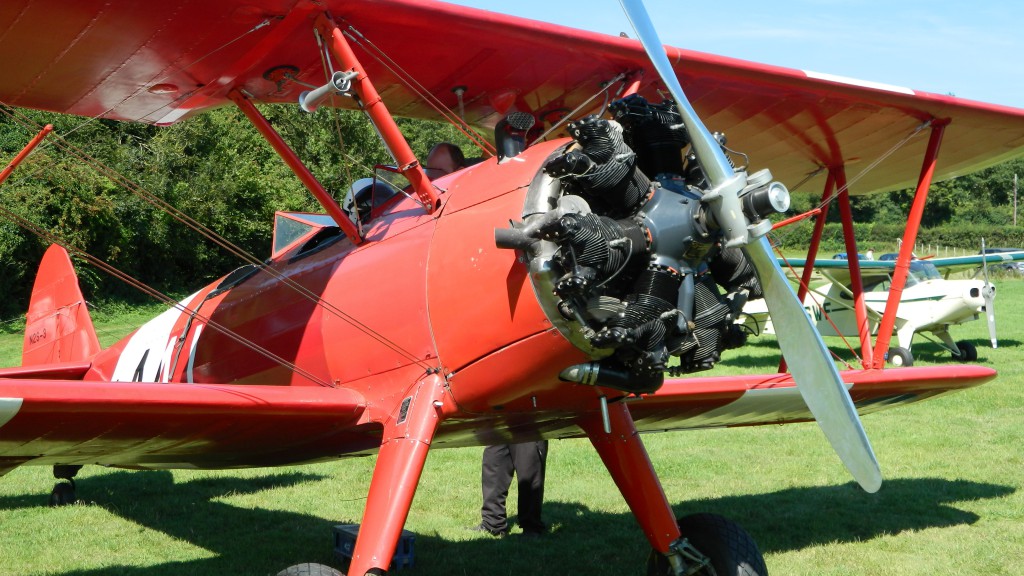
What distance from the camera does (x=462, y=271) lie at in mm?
4098

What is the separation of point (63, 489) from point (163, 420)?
14.4ft

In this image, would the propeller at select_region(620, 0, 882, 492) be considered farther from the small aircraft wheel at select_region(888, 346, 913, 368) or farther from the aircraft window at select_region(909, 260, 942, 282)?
the aircraft window at select_region(909, 260, 942, 282)

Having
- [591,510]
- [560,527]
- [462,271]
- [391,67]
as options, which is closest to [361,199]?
[391,67]

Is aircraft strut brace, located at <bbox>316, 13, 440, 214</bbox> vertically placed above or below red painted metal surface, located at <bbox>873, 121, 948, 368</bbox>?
above

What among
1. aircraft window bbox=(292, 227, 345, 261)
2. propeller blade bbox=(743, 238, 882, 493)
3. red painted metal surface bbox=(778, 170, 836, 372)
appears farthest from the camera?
red painted metal surface bbox=(778, 170, 836, 372)

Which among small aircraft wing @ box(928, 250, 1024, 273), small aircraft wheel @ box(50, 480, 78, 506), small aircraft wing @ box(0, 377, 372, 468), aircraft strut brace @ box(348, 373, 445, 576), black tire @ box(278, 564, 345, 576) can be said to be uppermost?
small aircraft wing @ box(0, 377, 372, 468)

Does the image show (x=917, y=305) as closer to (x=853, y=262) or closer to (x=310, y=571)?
(x=853, y=262)

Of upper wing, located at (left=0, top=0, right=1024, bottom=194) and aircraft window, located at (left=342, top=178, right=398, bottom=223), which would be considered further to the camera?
aircraft window, located at (left=342, top=178, right=398, bottom=223)

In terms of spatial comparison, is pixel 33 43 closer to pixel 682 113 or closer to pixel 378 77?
pixel 378 77

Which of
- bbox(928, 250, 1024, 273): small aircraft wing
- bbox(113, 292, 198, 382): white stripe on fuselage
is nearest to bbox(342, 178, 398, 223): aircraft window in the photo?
bbox(113, 292, 198, 382): white stripe on fuselage

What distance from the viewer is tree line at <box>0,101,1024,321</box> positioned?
22750mm

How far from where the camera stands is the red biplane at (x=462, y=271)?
12.0 ft

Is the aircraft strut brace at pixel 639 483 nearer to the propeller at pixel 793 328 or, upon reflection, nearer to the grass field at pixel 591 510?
the grass field at pixel 591 510

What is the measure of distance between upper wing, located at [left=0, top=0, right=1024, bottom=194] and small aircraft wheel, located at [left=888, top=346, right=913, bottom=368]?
941cm
